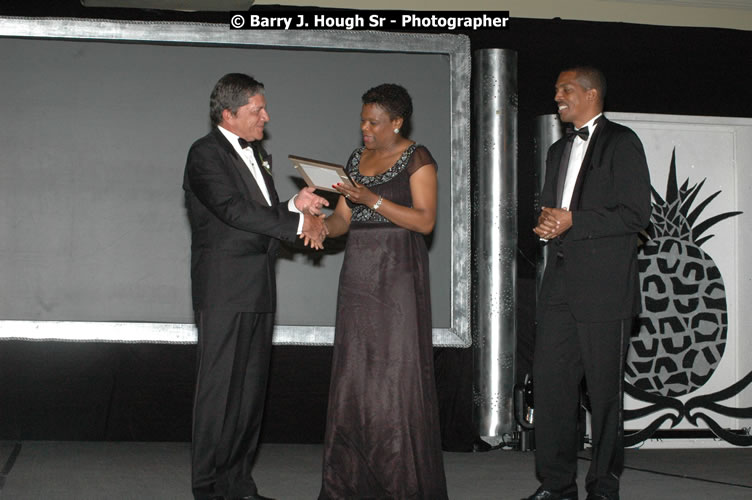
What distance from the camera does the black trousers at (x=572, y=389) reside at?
3.53m

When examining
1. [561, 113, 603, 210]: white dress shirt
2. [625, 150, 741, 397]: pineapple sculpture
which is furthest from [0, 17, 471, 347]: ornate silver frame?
[561, 113, 603, 210]: white dress shirt

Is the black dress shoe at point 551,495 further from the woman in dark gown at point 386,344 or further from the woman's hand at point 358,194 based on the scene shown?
the woman's hand at point 358,194

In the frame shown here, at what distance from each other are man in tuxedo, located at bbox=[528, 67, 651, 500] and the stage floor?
1.56 feet

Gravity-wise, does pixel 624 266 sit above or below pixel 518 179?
below

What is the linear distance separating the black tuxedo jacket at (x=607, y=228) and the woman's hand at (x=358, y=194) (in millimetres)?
825

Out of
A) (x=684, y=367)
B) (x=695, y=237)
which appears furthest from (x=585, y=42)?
(x=684, y=367)

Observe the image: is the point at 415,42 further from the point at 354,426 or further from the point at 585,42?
the point at 354,426

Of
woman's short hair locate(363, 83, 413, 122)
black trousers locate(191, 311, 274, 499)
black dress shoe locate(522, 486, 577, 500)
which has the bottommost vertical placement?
black dress shoe locate(522, 486, 577, 500)

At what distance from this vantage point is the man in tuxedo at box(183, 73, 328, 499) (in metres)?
3.38

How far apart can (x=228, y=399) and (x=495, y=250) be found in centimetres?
241

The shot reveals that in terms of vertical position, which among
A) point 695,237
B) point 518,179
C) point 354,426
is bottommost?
point 354,426

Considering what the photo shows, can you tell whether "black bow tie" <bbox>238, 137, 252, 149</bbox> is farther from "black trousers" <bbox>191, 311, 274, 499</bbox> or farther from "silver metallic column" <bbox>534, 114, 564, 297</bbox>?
"silver metallic column" <bbox>534, 114, 564, 297</bbox>

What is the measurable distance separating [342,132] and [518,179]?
3.71 feet

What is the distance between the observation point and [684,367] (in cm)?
561
